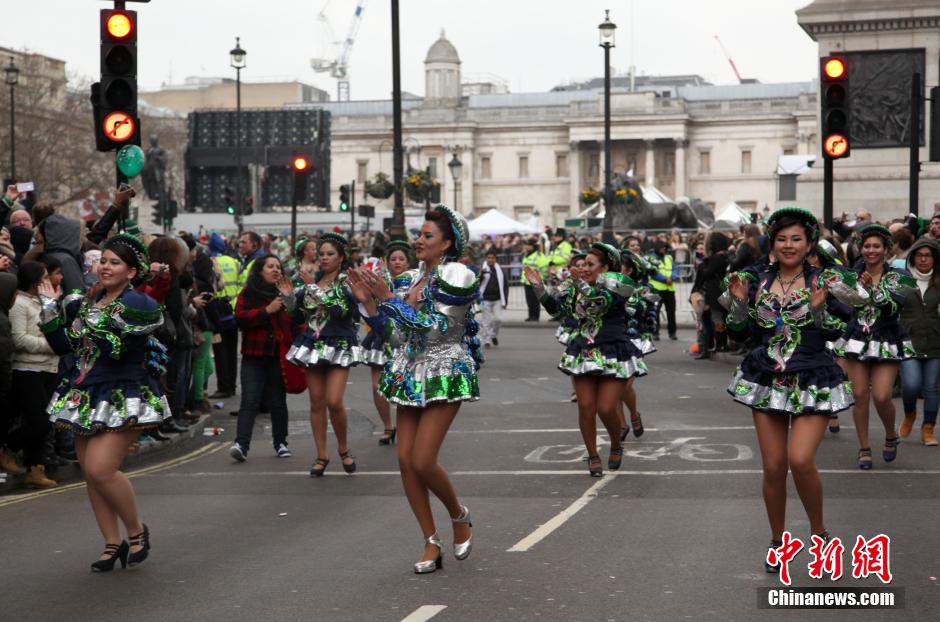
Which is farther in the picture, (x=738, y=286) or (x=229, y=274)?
(x=229, y=274)

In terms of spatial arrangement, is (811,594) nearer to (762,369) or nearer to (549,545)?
(762,369)

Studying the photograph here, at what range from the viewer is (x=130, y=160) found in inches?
543

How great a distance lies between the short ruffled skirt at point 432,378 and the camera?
27.5 ft

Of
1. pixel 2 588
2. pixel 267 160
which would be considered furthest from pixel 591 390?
pixel 267 160

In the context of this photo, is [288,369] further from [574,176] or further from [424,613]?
[574,176]

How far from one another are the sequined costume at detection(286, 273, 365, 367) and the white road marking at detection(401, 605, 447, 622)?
5269mm

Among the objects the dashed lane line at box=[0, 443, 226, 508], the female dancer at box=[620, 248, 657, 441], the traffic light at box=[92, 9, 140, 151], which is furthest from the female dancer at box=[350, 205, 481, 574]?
the traffic light at box=[92, 9, 140, 151]

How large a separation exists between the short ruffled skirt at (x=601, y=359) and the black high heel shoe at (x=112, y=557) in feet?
14.7

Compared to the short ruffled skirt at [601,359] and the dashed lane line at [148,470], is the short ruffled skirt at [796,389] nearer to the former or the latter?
the short ruffled skirt at [601,359]

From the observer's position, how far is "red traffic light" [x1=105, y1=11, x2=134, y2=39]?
1380 centimetres

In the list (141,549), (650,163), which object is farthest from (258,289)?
(650,163)

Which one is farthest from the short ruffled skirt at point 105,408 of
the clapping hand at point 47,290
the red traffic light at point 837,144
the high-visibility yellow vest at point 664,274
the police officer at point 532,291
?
the police officer at point 532,291

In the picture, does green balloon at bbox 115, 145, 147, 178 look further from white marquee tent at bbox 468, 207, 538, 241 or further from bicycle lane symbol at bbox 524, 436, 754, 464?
white marquee tent at bbox 468, 207, 538, 241

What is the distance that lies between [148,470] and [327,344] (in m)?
1.95
